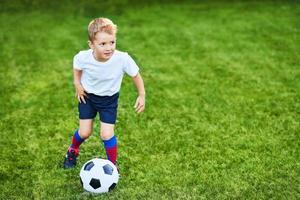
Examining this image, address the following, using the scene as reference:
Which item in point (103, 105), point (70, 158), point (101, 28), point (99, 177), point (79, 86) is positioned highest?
point (101, 28)

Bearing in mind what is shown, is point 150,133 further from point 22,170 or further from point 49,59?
point 49,59

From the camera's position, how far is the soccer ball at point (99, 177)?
13.1 ft

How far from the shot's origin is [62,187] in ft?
13.7

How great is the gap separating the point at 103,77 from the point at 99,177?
2.89ft

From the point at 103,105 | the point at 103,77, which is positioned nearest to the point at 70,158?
the point at 103,105

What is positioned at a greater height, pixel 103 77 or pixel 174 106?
pixel 103 77

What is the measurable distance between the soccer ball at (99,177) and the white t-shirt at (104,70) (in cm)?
66

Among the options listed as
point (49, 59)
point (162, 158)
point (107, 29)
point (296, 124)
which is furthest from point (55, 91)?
point (296, 124)

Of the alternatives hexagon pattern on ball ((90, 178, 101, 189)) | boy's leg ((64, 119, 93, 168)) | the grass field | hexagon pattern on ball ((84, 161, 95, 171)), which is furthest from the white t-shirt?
the grass field

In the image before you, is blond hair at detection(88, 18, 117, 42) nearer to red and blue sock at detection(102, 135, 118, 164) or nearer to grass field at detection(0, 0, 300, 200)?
red and blue sock at detection(102, 135, 118, 164)

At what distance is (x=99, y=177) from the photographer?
4004 mm

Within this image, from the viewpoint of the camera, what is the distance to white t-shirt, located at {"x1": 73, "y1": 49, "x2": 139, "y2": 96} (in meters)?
4.01

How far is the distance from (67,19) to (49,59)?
2.25 m

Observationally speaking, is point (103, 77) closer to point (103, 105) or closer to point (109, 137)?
point (103, 105)
